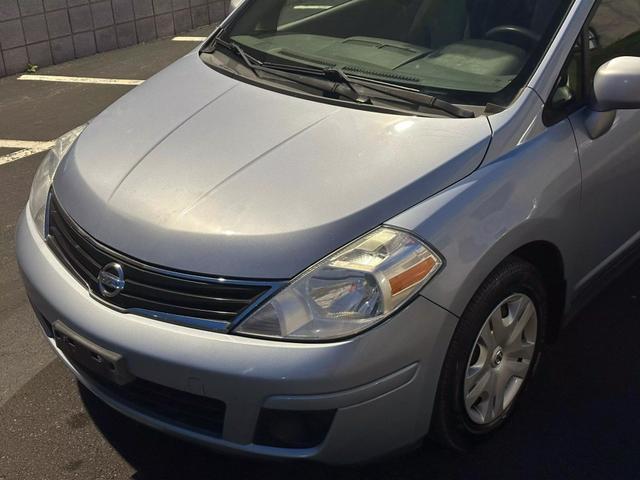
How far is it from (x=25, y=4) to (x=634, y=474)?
20.4 feet

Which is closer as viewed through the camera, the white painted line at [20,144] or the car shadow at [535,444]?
the car shadow at [535,444]

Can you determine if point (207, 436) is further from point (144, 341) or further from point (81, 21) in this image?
point (81, 21)

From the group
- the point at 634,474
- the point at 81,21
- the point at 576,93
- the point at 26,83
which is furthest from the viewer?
the point at 81,21

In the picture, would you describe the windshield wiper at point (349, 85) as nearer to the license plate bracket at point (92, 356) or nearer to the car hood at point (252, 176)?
the car hood at point (252, 176)

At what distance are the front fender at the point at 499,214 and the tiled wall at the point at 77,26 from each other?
5638 millimetres

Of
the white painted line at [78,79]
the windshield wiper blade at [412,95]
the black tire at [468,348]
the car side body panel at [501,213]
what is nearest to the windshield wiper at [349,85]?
the windshield wiper blade at [412,95]

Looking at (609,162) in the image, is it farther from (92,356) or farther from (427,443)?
(92,356)

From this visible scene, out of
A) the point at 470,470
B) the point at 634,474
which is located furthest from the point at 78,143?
the point at 634,474

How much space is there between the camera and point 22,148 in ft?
18.5

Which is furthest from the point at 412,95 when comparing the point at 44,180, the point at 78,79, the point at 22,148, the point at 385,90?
the point at 78,79

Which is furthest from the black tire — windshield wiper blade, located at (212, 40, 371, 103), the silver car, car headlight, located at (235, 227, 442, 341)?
windshield wiper blade, located at (212, 40, 371, 103)

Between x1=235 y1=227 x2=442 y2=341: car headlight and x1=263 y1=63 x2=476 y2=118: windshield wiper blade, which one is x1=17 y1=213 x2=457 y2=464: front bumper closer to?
x1=235 y1=227 x2=442 y2=341: car headlight

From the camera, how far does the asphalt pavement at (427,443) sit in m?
2.74

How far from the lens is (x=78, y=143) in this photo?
3.05 m
